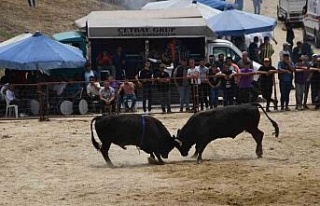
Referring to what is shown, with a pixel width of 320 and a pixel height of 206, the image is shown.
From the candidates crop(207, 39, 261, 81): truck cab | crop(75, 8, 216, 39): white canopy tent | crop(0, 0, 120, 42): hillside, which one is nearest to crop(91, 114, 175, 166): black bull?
crop(75, 8, 216, 39): white canopy tent

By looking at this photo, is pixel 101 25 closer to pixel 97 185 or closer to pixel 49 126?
pixel 49 126

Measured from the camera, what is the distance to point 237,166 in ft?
51.9

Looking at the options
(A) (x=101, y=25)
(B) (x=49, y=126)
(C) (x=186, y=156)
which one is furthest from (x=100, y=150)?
(A) (x=101, y=25)

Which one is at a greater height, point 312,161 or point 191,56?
point 191,56

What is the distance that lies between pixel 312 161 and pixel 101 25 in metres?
11.0

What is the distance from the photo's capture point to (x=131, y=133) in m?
16.6

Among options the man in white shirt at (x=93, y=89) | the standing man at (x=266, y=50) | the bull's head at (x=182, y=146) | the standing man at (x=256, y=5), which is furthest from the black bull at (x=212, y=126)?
the standing man at (x=256, y=5)

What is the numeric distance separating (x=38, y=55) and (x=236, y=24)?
747cm

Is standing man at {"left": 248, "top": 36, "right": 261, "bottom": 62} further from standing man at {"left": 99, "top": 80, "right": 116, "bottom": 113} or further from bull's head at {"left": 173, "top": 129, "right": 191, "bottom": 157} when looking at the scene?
bull's head at {"left": 173, "top": 129, "right": 191, "bottom": 157}

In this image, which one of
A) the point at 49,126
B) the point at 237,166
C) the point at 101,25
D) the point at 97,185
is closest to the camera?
the point at 97,185

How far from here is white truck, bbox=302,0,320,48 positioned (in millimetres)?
36569

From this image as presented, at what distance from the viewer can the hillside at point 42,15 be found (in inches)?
1448

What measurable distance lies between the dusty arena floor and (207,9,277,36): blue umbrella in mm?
7850

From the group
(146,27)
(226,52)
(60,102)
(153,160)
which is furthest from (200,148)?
(226,52)
